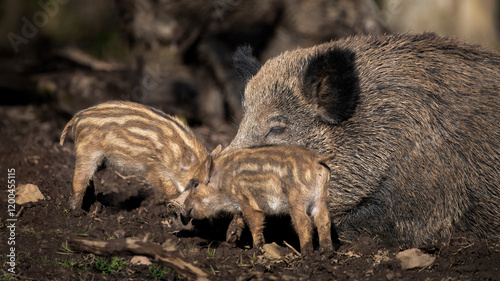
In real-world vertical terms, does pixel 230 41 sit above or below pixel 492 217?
above

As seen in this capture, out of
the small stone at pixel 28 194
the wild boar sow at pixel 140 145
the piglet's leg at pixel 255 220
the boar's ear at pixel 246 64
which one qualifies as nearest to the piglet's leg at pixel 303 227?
the piglet's leg at pixel 255 220

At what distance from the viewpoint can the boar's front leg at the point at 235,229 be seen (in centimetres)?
501

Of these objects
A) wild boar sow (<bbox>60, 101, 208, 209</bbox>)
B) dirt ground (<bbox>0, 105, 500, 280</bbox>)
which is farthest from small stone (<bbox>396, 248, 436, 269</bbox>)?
wild boar sow (<bbox>60, 101, 208, 209</bbox>)

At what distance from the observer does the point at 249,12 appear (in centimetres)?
954

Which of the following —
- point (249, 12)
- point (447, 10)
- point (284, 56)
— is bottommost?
point (284, 56)

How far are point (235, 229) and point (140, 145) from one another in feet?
4.36

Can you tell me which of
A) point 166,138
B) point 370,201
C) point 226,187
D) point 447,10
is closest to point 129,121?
point 166,138

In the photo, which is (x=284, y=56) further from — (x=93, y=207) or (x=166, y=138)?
(x=93, y=207)

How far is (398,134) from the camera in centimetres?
502

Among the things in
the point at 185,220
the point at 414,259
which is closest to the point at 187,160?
the point at 185,220

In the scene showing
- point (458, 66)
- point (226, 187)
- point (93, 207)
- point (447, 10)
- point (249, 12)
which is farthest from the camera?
point (447, 10)

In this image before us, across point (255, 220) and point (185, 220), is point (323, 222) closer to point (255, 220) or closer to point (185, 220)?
point (255, 220)

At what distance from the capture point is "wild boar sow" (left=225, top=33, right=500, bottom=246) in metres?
4.99

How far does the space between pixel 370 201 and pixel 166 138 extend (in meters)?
2.01
